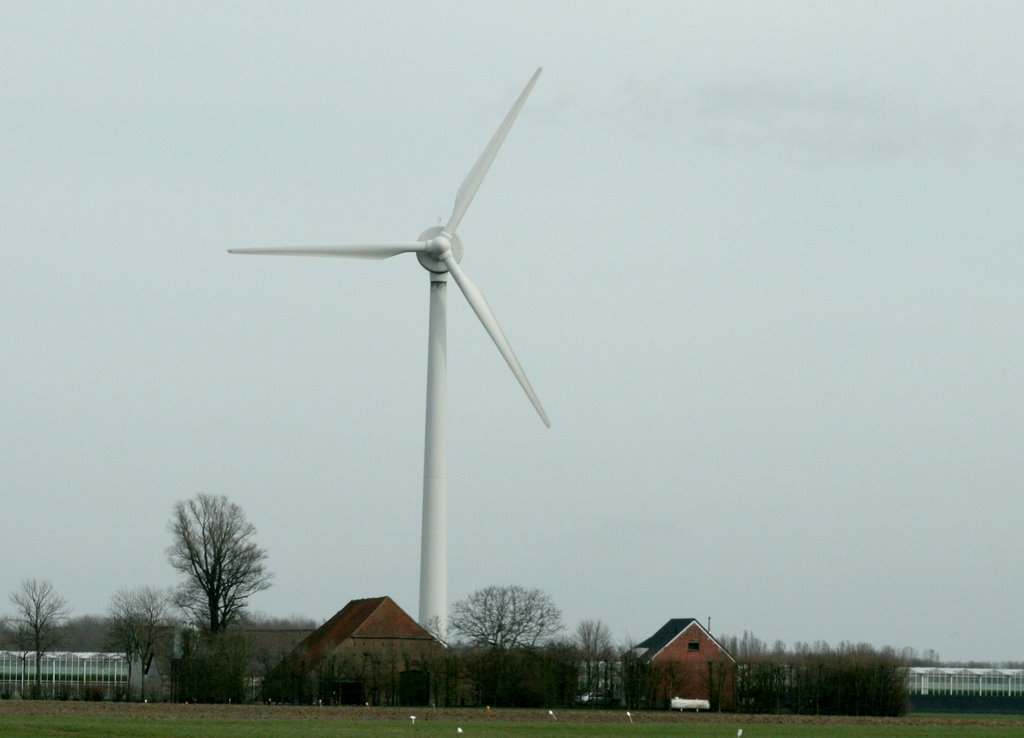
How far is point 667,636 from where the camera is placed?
10662 centimetres

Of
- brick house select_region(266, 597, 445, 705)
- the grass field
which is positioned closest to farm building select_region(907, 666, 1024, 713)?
the grass field

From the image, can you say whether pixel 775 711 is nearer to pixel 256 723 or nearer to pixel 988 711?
pixel 988 711

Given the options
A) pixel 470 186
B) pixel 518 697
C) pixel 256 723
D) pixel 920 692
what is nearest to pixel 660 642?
pixel 920 692

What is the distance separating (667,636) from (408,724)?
185 feet

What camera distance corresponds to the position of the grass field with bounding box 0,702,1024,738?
43.3 metres

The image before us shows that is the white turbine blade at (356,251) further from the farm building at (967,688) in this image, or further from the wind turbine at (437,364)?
the farm building at (967,688)

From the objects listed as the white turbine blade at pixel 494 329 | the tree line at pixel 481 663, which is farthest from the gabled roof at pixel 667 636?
the white turbine blade at pixel 494 329

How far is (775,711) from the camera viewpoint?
8244cm

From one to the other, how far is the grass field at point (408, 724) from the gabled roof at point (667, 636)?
33163mm

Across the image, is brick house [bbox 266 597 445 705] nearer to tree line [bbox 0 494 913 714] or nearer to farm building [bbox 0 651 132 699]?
tree line [bbox 0 494 913 714]

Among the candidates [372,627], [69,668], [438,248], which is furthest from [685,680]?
[69,668]

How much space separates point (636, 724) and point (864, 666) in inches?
1194

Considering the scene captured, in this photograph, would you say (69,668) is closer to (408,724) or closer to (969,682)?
(969,682)

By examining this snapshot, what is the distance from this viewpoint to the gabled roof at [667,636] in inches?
4075
